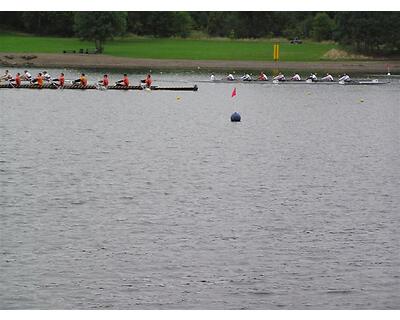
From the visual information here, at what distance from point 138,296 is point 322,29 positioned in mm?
91579

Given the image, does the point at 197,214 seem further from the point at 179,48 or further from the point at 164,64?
the point at 179,48

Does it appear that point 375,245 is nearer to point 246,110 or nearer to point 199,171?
point 199,171

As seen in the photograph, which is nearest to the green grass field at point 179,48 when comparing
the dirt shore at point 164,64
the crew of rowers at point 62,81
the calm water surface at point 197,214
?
the dirt shore at point 164,64

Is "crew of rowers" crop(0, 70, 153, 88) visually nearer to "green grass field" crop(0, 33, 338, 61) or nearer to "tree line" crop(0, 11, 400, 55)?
"green grass field" crop(0, 33, 338, 61)

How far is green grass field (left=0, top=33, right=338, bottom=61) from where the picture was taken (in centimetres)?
9152

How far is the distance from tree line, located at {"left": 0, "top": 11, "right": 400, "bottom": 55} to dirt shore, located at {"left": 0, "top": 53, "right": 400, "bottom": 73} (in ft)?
12.0

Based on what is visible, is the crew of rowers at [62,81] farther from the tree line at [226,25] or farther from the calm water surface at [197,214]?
the tree line at [226,25]

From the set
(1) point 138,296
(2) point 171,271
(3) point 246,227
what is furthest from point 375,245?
(1) point 138,296

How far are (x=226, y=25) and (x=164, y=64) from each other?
27.9m

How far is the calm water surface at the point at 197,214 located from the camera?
1912cm

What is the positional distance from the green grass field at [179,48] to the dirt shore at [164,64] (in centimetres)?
209

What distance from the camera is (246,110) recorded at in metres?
59.4

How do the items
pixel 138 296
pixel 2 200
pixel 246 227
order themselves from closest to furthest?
pixel 138 296
pixel 246 227
pixel 2 200

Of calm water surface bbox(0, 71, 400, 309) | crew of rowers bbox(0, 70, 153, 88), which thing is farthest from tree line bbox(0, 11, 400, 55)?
calm water surface bbox(0, 71, 400, 309)
